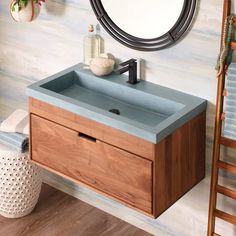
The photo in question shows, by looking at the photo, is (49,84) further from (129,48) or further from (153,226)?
(153,226)

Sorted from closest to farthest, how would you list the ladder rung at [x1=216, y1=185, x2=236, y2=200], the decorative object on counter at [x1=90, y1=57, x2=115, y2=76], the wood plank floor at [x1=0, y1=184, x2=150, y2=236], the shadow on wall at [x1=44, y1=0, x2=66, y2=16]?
the ladder rung at [x1=216, y1=185, x2=236, y2=200]
the decorative object on counter at [x1=90, y1=57, x2=115, y2=76]
the shadow on wall at [x1=44, y1=0, x2=66, y2=16]
the wood plank floor at [x1=0, y1=184, x2=150, y2=236]

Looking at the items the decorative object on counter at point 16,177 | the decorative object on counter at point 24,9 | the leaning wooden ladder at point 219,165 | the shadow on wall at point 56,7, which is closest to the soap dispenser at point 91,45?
the shadow on wall at point 56,7

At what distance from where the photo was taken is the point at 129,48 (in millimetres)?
2889

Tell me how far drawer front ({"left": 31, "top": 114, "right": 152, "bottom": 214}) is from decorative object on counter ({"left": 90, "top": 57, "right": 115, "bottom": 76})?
334mm

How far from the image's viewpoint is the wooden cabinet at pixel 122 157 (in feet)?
8.26

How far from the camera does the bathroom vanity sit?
99.0 inches

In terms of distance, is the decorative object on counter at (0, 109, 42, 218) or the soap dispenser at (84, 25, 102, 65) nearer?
the soap dispenser at (84, 25, 102, 65)

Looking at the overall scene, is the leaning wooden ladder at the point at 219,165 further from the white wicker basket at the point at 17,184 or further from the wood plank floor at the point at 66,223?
the white wicker basket at the point at 17,184

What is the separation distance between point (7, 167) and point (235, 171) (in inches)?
47.9

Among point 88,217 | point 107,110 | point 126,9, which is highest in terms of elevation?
point 126,9

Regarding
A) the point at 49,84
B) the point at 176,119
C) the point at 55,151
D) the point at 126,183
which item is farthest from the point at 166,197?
the point at 49,84

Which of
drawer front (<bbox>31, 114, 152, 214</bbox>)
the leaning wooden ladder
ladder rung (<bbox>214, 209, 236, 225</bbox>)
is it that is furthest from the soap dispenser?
ladder rung (<bbox>214, 209, 236, 225</bbox>)

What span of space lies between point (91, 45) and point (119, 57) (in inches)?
6.1

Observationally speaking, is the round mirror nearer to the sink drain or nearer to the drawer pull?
the sink drain
